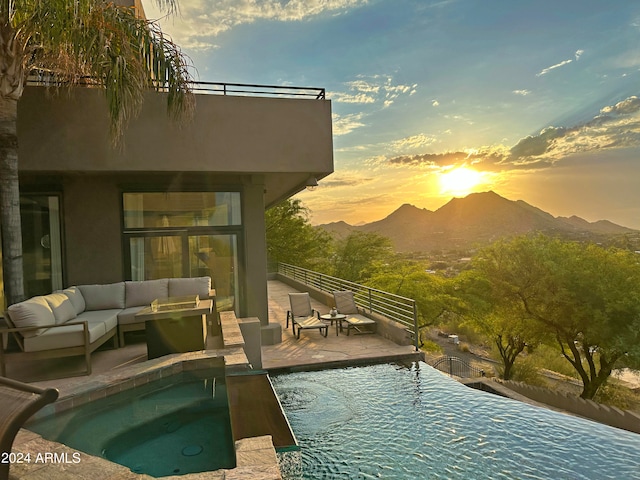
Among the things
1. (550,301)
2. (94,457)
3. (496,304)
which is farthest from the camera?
(496,304)

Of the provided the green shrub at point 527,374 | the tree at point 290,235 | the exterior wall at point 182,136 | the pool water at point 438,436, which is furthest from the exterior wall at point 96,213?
the tree at point 290,235

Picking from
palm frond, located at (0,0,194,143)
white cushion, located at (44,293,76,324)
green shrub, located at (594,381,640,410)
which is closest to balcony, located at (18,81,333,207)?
palm frond, located at (0,0,194,143)

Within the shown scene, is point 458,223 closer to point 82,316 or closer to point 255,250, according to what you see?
point 255,250

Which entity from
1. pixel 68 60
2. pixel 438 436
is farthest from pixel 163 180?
pixel 438 436

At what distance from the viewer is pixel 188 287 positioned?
795 centimetres

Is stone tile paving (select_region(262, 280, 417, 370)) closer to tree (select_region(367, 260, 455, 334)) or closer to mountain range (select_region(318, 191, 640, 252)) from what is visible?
tree (select_region(367, 260, 455, 334))

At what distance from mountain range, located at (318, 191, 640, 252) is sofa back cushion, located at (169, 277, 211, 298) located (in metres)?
30.7

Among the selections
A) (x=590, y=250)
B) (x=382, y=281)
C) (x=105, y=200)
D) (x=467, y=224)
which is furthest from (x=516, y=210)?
(x=105, y=200)

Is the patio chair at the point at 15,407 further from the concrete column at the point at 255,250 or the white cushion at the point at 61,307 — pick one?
the concrete column at the point at 255,250

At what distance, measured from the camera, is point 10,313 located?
17.1ft

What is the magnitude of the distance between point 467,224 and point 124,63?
5163 centimetres

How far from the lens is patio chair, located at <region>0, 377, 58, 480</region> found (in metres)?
1.73

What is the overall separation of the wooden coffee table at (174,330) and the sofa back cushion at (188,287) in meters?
1.85

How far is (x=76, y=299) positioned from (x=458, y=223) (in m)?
53.7
